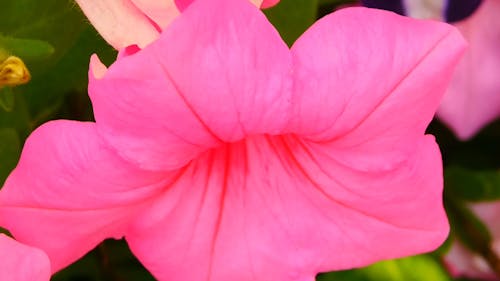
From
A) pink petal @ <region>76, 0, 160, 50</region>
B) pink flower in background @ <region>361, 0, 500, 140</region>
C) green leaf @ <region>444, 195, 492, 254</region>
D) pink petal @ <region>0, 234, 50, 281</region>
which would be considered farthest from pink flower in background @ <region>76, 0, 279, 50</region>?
green leaf @ <region>444, 195, 492, 254</region>

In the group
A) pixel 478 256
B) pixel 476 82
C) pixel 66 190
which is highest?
pixel 66 190

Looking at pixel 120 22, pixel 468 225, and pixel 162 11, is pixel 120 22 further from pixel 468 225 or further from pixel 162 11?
pixel 468 225

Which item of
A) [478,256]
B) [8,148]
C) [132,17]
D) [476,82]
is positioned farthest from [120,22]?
[478,256]

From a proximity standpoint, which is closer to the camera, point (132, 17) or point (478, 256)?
point (132, 17)

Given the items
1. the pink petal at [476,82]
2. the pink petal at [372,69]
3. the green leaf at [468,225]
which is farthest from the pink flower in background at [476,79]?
the pink petal at [372,69]

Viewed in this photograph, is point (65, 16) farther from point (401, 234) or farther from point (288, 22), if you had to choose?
point (401, 234)

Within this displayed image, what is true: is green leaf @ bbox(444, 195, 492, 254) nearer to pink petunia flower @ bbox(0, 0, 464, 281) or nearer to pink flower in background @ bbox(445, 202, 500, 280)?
pink flower in background @ bbox(445, 202, 500, 280)
